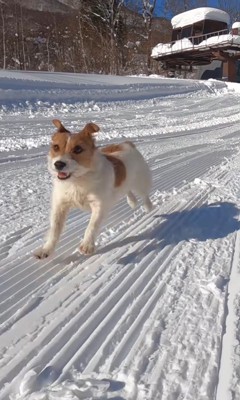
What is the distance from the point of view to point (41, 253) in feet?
11.8

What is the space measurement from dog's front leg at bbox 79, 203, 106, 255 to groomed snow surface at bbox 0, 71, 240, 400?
0.11 m

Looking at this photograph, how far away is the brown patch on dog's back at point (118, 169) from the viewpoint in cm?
413

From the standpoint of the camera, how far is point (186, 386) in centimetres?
212

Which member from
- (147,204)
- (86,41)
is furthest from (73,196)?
(86,41)

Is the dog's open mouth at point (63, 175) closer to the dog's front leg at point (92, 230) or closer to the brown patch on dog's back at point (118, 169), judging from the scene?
the dog's front leg at point (92, 230)

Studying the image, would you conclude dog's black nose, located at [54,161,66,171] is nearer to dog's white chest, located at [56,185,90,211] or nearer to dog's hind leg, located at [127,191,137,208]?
dog's white chest, located at [56,185,90,211]

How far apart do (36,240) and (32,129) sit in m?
7.07

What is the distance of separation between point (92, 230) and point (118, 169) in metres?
0.79

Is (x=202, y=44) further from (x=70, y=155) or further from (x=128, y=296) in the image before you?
(x=128, y=296)

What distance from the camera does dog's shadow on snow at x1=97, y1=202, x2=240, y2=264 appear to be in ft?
13.1

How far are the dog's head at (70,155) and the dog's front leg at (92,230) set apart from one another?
1.20 feet

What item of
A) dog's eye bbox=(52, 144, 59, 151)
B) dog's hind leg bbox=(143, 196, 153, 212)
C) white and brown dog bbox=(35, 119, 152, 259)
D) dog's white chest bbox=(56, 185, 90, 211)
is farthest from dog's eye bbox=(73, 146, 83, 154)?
dog's hind leg bbox=(143, 196, 153, 212)

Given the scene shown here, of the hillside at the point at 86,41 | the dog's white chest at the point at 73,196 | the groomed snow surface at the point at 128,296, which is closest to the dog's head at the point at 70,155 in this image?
the dog's white chest at the point at 73,196

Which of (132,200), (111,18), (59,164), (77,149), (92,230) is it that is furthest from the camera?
(111,18)
